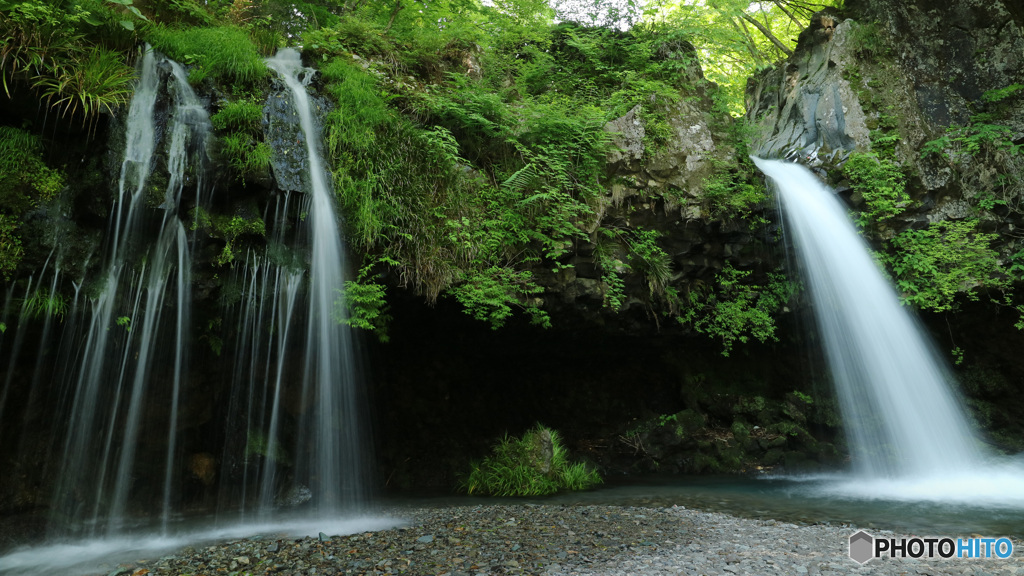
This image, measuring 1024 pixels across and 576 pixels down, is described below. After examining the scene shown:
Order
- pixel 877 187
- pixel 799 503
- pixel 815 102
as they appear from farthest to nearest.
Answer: pixel 815 102, pixel 877 187, pixel 799 503

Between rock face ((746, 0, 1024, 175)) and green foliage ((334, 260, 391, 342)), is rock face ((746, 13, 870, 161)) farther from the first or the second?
green foliage ((334, 260, 391, 342))

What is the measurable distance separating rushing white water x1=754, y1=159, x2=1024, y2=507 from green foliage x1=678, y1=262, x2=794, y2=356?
600 mm

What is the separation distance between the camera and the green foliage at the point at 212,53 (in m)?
6.25

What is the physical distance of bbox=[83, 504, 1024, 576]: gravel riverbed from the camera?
386 centimetres

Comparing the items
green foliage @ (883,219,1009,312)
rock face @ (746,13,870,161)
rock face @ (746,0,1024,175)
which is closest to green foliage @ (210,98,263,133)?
rock face @ (746,0,1024,175)

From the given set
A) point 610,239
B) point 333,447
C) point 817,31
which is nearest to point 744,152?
point 610,239

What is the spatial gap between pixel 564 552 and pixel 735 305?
22.5 ft

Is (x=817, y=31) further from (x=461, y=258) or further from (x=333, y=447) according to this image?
(x=333, y=447)

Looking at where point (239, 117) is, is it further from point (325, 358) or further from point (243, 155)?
point (325, 358)

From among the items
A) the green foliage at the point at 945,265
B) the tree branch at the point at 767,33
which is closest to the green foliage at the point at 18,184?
the green foliage at the point at 945,265

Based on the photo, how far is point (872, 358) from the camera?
903 centimetres

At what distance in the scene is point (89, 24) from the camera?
5715 mm

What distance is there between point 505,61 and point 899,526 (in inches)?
336

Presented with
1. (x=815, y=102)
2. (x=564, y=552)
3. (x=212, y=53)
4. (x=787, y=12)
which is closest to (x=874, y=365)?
(x=815, y=102)
